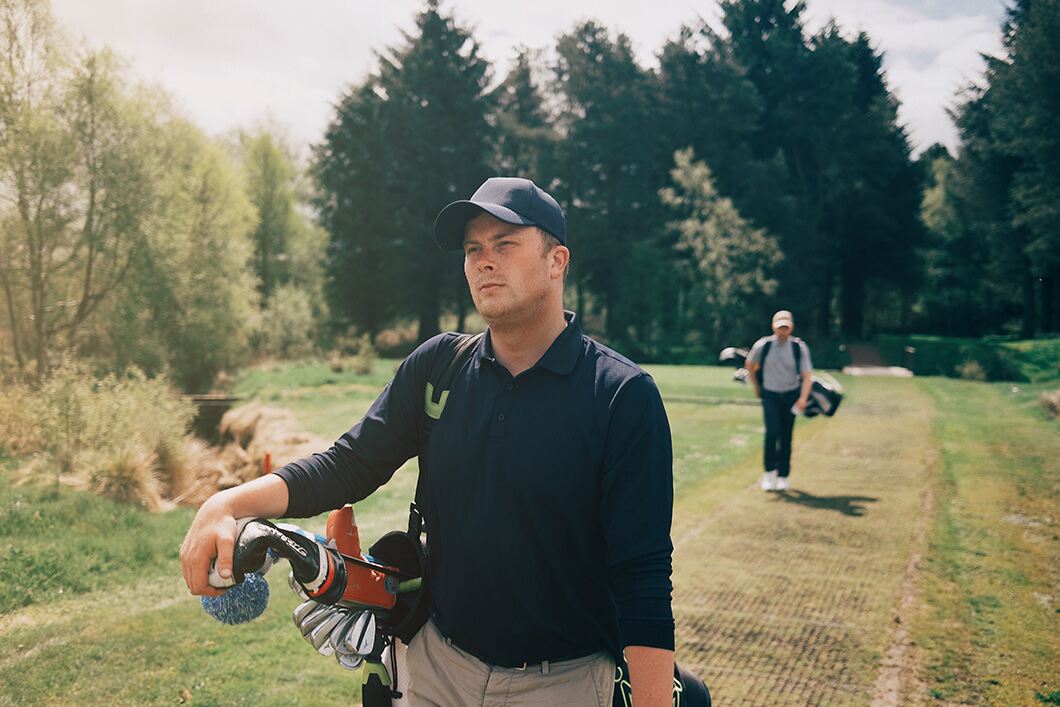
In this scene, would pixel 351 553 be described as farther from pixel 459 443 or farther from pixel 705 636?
pixel 705 636

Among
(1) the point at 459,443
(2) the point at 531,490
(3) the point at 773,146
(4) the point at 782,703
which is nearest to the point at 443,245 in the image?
(1) the point at 459,443

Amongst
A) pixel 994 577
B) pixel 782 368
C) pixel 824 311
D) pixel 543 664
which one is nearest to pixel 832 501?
pixel 782 368

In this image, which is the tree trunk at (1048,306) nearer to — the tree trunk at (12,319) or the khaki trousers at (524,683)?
the tree trunk at (12,319)

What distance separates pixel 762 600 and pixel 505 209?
5.04 meters

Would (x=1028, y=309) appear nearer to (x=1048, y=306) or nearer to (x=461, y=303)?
(x=1048, y=306)

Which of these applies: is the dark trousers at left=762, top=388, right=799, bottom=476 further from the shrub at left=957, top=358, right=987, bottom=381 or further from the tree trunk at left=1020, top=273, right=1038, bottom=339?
the tree trunk at left=1020, top=273, right=1038, bottom=339

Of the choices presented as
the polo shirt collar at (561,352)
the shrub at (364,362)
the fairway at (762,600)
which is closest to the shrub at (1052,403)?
the fairway at (762,600)

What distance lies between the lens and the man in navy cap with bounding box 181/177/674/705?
2.19 m

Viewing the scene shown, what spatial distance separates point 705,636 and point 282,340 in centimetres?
3363

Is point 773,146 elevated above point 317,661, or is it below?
above

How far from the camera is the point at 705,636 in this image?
19.1ft

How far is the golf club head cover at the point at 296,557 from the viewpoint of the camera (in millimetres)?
2090

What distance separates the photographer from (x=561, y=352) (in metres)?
2.40

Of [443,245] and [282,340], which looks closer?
[443,245]
